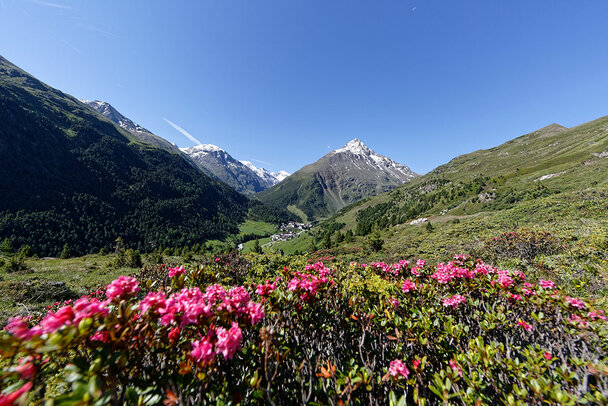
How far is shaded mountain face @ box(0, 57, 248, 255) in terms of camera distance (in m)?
115

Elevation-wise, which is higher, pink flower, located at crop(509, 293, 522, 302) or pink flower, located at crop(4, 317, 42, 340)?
pink flower, located at crop(4, 317, 42, 340)

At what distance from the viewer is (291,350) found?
12.3ft

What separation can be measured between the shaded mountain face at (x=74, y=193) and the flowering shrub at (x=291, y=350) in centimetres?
15606

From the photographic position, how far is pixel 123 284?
101 inches

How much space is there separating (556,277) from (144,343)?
15.7 m

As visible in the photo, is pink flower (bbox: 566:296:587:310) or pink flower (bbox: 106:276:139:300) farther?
pink flower (bbox: 566:296:587:310)

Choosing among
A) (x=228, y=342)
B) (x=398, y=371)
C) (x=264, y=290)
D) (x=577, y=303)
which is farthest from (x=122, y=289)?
(x=577, y=303)

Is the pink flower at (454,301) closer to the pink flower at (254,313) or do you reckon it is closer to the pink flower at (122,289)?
the pink flower at (254,313)

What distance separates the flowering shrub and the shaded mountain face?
15606 centimetres

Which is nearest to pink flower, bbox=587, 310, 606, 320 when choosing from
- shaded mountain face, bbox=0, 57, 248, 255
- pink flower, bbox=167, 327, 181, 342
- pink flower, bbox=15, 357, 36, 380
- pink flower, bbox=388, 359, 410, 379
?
pink flower, bbox=388, 359, 410, 379

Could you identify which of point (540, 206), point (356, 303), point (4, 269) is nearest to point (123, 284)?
point (356, 303)

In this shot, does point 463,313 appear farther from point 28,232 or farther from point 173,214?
point 173,214

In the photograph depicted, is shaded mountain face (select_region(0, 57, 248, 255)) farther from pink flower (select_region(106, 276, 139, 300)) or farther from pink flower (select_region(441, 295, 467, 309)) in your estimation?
pink flower (select_region(441, 295, 467, 309))

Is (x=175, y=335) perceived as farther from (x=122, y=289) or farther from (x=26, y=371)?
(x=26, y=371)
